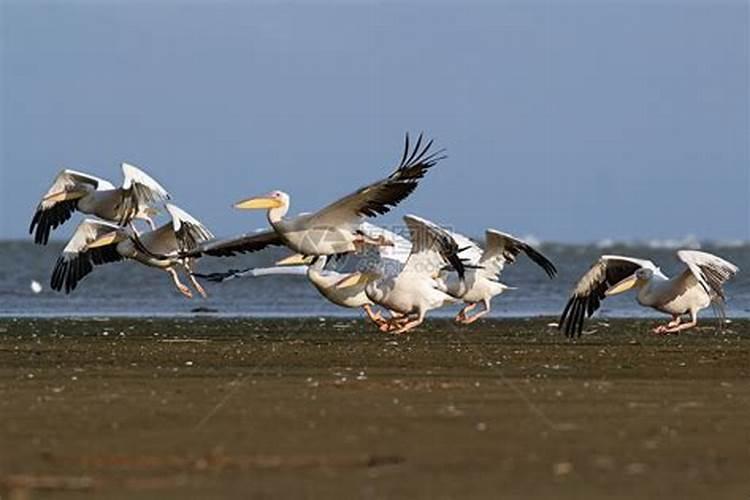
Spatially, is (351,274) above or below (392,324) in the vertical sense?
above

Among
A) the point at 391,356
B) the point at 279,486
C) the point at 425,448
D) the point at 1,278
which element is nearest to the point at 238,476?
the point at 279,486

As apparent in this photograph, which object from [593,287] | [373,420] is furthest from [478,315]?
[373,420]

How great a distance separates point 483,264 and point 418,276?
7.06 feet

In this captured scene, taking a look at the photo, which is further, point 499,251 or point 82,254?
point 82,254

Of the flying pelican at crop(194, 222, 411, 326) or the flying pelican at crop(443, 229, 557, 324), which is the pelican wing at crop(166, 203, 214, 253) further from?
the flying pelican at crop(443, 229, 557, 324)

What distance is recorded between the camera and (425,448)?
28.8 ft

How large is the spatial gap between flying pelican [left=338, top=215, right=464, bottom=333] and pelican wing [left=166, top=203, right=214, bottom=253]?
2.74m

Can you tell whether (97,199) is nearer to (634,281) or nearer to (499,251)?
(499,251)

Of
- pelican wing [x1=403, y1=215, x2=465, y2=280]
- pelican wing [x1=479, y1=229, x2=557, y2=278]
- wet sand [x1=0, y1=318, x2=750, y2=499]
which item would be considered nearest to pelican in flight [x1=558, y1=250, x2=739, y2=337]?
pelican wing [x1=479, y1=229, x2=557, y2=278]

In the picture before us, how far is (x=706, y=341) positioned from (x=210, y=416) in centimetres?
878

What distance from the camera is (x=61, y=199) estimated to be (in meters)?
22.1

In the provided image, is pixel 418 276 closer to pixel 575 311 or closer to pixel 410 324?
pixel 410 324

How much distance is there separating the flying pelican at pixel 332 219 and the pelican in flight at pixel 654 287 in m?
2.04

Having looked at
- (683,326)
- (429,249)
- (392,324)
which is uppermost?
(429,249)
